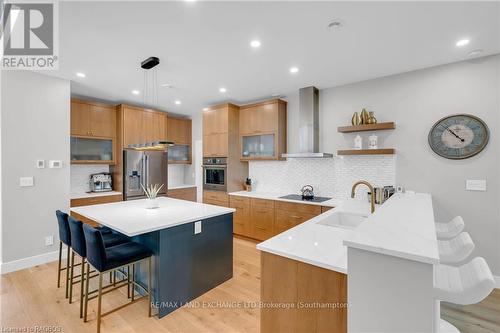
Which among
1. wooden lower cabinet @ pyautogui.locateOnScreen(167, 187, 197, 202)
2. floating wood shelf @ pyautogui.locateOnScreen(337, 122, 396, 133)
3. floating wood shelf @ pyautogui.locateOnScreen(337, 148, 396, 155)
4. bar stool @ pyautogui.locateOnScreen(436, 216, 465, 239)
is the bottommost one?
wooden lower cabinet @ pyautogui.locateOnScreen(167, 187, 197, 202)

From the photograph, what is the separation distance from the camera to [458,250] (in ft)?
4.95

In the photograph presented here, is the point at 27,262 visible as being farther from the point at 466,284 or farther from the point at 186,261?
the point at 466,284

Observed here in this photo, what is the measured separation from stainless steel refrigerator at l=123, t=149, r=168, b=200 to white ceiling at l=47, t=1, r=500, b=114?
157 cm

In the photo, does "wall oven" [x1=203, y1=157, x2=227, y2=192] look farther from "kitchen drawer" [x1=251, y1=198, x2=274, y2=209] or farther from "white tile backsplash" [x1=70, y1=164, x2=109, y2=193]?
"white tile backsplash" [x1=70, y1=164, x2=109, y2=193]

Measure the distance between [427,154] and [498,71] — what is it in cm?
115

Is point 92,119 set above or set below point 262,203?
above

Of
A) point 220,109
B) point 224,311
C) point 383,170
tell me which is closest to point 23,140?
point 220,109

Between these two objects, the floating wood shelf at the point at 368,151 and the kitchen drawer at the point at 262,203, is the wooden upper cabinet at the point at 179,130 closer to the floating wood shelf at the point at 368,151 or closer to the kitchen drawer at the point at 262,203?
the kitchen drawer at the point at 262,203

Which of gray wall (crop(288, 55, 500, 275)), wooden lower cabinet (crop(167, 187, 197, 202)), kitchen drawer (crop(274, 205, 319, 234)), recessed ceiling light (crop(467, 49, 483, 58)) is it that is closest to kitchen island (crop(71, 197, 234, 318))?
kitchen drawer (crop(274, 205, 319, 234))

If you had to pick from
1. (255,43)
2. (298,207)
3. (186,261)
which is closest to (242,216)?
(298,207)

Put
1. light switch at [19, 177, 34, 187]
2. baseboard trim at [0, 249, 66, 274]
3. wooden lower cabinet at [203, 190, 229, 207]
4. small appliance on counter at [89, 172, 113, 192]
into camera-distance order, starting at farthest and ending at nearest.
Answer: wooden lower cabinet at [203, 190, 229, 207]
small appliance on counter at [89, 172, 113, 192]
light switch at [19, 177, 34, 187]
baseboard trim at [0, 249, 66, 274]

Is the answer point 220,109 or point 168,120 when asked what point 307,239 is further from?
point 168,120

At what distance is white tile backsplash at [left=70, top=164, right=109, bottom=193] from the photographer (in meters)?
4.31

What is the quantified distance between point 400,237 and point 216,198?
3.91 m
